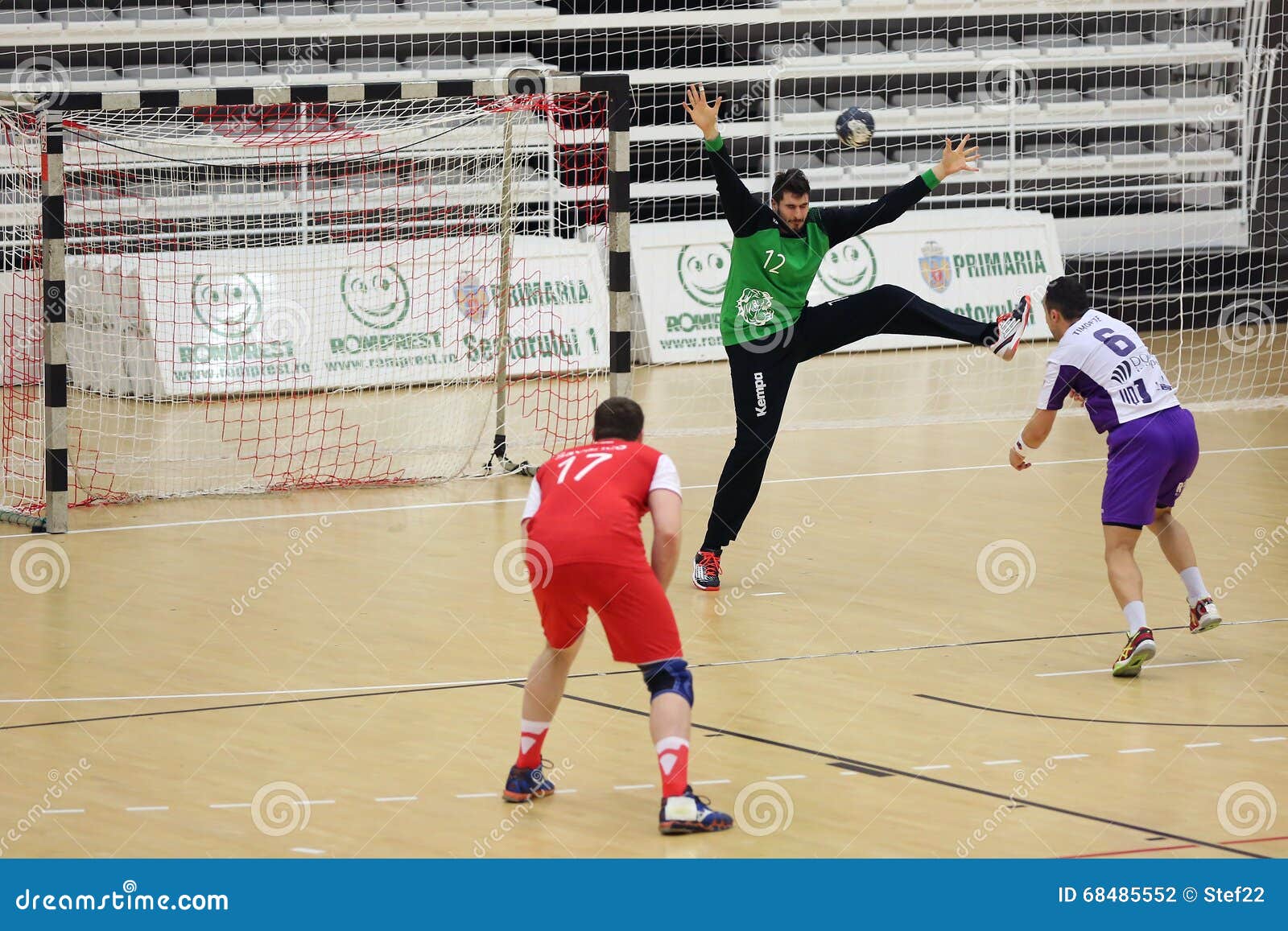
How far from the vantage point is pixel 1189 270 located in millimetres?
20406

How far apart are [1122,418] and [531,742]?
3.15 meters

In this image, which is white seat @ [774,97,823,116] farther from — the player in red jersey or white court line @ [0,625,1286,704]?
the player in red jersey

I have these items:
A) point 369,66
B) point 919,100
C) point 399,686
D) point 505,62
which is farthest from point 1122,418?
point 919,100

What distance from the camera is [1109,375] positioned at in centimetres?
725

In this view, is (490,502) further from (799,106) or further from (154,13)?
(799,106)

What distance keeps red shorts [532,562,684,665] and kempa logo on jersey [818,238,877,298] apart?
43.2 ft

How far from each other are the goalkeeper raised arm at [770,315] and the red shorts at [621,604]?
11.3 ft

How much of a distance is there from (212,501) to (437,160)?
8192 mm

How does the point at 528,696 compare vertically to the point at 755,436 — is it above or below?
below

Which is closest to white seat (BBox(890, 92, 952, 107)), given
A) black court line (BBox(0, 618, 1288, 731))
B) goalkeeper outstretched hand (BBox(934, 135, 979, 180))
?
goalkeeper outstretched hand (BBox(934, 135, 979, 180))

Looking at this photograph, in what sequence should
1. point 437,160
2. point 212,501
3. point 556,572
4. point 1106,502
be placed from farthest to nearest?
point 437,160 → point 212,501 → point 1106,502 → point 556,572

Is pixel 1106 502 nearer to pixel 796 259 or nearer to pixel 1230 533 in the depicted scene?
pixel 796 259

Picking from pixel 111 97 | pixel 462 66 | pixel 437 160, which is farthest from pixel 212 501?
pixel 462 66

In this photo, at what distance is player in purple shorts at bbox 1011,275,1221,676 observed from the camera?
7.21 meters
